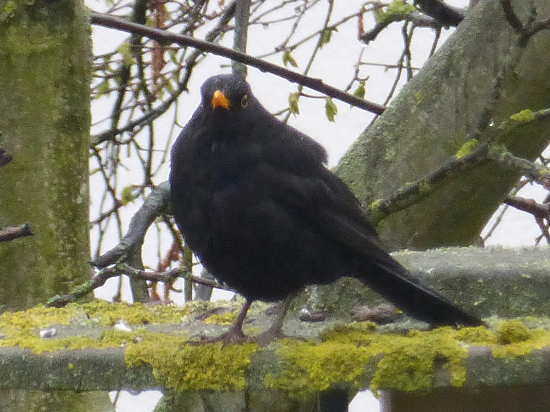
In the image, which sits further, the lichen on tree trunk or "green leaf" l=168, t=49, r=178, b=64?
"green leaf" l=168, t=49, r=178, b=64

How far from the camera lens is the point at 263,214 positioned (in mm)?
1880

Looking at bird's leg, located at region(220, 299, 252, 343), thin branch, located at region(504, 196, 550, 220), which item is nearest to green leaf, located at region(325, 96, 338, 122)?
thin branch, located at region(504, 196, 550, 220)

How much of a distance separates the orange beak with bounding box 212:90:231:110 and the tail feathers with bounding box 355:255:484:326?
577 millimetres

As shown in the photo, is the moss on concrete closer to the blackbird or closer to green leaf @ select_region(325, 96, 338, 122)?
the blackbird

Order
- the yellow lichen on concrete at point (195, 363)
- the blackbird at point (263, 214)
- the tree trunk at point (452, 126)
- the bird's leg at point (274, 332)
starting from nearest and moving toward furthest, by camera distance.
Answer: the yellow lichen on concrete at point (195, 363), the bird's leg at point (274, 332), the blackbird at point (263, 214), the tree trunk at point (452, 126)

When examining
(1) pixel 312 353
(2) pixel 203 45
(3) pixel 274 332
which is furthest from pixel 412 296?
(2) pixel 203 45

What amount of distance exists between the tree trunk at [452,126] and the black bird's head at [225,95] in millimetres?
820

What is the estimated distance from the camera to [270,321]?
229 centimetres

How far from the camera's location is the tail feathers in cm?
171

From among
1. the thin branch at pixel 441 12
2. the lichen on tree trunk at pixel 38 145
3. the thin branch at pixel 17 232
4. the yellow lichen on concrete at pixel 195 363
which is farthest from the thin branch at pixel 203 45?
the thin branch at pixel 17 232

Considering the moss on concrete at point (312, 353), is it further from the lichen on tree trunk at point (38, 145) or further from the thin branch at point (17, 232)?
the lichen on tree trunk at point (38, 145)

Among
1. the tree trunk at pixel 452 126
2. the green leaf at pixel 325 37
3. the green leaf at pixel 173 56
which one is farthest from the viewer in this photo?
the green leaf at pixel 173 56

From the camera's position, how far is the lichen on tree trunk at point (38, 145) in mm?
2660

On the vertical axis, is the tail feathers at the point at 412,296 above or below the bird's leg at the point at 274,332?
above
